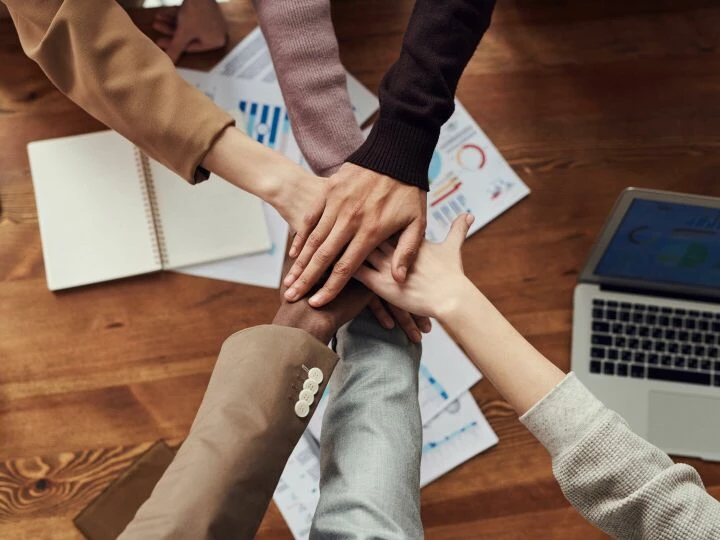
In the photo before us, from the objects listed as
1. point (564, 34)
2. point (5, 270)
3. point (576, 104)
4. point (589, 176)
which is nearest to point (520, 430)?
point (589, 176)

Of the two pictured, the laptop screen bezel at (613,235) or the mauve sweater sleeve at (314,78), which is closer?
the laptop screen bezel at (613,235)

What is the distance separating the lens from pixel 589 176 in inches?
41.5

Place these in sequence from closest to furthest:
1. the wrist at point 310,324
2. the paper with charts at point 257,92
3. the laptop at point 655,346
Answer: the wrist at point 310,324
the laptop at point 655,346
the paper with charts at point 257,92

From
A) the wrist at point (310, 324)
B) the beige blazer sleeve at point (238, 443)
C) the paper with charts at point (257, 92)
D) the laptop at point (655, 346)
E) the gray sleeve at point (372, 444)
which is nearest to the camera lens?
the beige blazer sleeve at point (238, 443)

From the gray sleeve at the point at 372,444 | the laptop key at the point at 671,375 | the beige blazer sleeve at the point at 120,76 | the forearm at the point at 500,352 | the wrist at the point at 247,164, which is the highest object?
the beige blazer sleeve at the point at 120,76

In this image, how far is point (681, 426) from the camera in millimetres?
956

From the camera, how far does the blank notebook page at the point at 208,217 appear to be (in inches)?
39.9

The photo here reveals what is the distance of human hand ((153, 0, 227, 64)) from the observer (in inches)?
40.4

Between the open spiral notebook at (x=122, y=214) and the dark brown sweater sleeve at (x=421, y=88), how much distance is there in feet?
0.81

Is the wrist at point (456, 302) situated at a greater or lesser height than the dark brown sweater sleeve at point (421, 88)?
lesser

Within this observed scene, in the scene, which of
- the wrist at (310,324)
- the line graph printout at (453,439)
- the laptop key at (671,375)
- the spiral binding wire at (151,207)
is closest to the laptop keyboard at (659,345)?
the laptop key at (671,375)

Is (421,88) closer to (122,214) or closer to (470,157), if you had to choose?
(470,157)

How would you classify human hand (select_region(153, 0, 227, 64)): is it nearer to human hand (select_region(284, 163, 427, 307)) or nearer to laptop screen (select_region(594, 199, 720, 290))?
human hand (select_region(284, 163, 427, 307))

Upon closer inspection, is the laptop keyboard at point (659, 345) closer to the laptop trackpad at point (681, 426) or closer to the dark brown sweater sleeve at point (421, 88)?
the laptop trackpad at point (681, 426)
